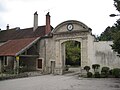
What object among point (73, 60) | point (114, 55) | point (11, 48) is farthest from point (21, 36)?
point (114, 55)

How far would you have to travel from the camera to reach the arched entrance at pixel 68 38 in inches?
1010

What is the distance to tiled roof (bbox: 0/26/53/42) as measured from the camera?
3150 centimetres

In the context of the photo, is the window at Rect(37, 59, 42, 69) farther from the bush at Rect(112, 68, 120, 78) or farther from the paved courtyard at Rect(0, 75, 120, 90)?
the bush at Rect(112, 68, 120, 78)

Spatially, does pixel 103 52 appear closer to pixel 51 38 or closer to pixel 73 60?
pixel 51 38

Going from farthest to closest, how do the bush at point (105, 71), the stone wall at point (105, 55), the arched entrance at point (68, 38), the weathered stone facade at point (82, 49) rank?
the arched entrance at point (68, 38) → the weathered stone facade at point (82, 49) → the stone wall at point (105, 55) → the bush at point (105, 71)

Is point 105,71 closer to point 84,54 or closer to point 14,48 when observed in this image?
point 84,54

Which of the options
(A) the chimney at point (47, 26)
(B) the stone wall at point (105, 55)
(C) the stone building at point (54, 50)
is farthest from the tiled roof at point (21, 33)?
(B) the stone wall at point (105, 55)

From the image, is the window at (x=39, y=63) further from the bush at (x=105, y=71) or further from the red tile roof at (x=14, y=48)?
the bush at (x=105, y=71)

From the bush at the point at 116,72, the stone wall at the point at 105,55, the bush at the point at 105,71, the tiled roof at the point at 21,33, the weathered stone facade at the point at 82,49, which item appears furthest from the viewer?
the tiled roof at the point at 21,33

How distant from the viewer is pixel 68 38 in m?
27.0

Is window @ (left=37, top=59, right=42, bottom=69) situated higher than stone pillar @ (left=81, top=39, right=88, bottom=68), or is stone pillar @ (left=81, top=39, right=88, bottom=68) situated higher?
stone pillar @ (left=81, top=39, right=88, bottom=68)

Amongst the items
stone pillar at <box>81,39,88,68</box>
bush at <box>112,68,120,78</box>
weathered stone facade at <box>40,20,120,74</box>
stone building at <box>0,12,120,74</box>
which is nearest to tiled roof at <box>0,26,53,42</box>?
stone building at <box>0,12,120,74</box>

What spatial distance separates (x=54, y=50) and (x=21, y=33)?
9124 millimetres

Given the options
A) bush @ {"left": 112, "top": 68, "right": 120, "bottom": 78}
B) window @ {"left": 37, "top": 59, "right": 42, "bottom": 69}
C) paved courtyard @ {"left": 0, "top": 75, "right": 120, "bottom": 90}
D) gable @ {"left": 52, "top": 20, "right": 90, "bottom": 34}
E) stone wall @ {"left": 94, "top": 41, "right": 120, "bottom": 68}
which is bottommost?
paved courtyard @ {"left": 0, "top": 75, "right": 120, "bottom": 90}
